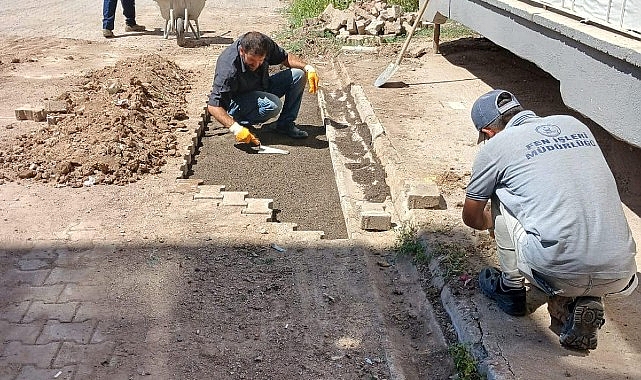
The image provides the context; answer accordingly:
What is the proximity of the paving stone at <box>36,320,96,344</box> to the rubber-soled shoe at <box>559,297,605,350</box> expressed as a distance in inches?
91.8

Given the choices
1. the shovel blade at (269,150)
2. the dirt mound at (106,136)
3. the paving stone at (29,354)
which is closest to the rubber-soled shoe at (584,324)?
the paving stone at (29,354)

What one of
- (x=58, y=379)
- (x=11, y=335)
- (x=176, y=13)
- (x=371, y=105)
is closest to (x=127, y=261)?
(x=11, y=335)

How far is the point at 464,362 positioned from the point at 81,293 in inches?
83.4

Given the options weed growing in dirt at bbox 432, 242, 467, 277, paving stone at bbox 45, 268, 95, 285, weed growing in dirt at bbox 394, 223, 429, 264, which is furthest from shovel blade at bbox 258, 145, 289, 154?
paving stone at bbox 45, 268, 95, 285

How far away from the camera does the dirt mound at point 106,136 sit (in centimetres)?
533

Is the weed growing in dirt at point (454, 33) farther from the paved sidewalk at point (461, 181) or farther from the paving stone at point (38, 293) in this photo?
the paving stone at point (38, 293)

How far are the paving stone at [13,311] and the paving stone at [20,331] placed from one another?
46 millimetres

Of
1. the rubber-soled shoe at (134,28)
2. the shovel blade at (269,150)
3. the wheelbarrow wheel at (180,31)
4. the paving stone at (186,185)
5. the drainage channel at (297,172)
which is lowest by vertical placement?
the drainage channel at (297,172)

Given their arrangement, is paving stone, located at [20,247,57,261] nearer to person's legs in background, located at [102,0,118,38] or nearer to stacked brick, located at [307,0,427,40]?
stacked brick, located at [307,0,427,40]

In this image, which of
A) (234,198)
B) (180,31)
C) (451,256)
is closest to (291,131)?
(234,198)

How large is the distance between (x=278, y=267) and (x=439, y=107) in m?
4.02

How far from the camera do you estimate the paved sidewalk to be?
300cm

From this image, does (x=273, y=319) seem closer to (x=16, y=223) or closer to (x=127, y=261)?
(x=127, y=261)

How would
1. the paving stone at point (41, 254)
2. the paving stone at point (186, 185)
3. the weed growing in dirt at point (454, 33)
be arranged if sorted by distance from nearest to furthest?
the paving stone at point (41, 254) → the paving stone at point (186, 185) → the weed growing in dirt at point (454, 33)
